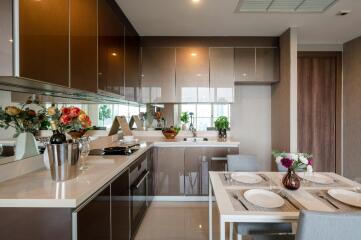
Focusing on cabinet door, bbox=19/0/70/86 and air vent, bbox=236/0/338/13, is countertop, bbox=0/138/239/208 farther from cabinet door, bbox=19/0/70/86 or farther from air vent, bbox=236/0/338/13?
air vent, bbox=236/0/338/13

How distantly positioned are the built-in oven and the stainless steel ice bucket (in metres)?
0.74

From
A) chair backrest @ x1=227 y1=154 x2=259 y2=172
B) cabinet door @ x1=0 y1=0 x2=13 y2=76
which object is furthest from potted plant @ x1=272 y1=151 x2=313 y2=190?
cabinet door @ x1=0 y1=0 x2=13 y2=76

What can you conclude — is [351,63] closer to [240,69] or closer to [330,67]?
[330,67]

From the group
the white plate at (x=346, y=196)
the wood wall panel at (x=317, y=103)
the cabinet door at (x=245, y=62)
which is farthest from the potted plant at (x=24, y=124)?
the wood wall panel at (x=317, y=103)

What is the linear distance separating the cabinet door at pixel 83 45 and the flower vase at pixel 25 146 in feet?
1.52

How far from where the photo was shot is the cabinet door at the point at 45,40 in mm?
1214

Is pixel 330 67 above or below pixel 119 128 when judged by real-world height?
above

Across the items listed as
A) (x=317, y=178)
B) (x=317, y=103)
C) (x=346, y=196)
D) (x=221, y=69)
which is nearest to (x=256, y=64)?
(x=221, y=69)

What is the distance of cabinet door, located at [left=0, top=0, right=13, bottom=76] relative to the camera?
1.13m

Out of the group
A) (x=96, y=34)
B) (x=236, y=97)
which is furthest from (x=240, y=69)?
(x=96, y=34)

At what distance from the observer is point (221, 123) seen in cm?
391

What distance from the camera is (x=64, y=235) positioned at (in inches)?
44.3

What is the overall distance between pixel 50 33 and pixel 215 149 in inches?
98.0

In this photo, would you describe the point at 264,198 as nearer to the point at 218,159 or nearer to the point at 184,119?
the point at 218,159
